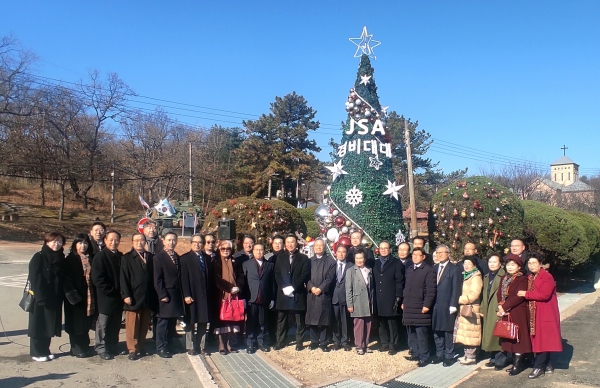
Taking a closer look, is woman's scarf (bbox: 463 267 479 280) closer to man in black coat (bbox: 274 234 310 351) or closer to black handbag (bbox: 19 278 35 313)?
man in black coat (bbox: 274 234 310 351)

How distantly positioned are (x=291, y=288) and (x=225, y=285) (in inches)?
36.3

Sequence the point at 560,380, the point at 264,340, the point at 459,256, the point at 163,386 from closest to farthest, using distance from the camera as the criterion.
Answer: the point at 163,386 → the point at 560,380 → the point at 264,340 → the point at 459,256

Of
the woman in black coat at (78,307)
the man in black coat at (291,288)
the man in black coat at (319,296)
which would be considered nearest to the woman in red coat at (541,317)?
the man in black coat at (319,296)

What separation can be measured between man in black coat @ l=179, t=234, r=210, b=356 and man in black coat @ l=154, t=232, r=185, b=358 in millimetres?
91

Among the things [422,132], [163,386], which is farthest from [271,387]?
[422,132]

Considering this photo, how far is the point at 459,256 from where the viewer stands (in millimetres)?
10703

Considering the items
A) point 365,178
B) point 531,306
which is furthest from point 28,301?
point 365,178

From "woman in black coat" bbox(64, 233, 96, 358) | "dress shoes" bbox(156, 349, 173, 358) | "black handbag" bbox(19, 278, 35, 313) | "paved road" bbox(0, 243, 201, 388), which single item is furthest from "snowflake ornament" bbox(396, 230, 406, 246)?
"black handbag" bbox(19, 278, 35, 313)

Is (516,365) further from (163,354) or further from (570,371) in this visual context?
(163,354)

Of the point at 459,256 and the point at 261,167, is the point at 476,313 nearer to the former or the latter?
the point at 459,256

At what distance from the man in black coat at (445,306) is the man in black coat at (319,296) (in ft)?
4.76

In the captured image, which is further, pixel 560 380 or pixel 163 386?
pixel 560 380

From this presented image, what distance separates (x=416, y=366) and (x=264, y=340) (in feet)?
6.91

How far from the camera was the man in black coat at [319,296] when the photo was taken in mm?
6734
